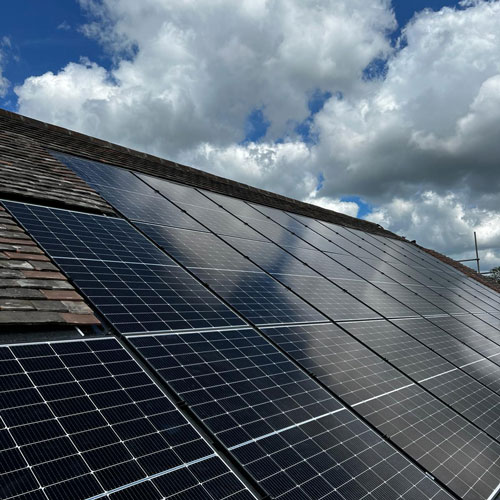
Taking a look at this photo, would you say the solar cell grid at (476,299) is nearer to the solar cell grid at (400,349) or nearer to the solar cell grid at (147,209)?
the solar cell grid at (400,349)

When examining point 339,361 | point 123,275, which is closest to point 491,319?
point 339,361

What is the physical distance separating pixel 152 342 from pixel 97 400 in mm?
1286

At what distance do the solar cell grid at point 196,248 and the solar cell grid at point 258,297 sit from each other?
1.00 ft

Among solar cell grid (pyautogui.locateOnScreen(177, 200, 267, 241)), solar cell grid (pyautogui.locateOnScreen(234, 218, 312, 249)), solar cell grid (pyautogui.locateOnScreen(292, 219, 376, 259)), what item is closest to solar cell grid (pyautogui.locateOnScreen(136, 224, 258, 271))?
solar cell grid (pyautogui.locateOnScreen(177, 200, 267, 241))

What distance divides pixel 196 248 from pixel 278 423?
4662mm

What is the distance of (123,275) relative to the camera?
6.14 meters

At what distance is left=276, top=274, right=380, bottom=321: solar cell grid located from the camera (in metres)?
8.81

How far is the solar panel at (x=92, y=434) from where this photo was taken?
291 cm

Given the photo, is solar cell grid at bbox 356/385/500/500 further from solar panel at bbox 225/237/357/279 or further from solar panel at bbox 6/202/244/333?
solar panel at bbox 225/237/357/279

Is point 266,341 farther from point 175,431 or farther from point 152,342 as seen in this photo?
point 175,431

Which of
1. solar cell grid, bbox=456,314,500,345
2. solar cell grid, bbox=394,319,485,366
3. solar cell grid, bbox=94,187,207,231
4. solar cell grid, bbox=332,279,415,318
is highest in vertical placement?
solar cell grid, bbox=94,187,207,231

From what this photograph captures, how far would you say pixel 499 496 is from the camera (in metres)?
5.12

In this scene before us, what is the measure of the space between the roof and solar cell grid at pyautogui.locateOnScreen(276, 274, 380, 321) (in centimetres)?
5

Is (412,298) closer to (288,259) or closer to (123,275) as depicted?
(288,259)
